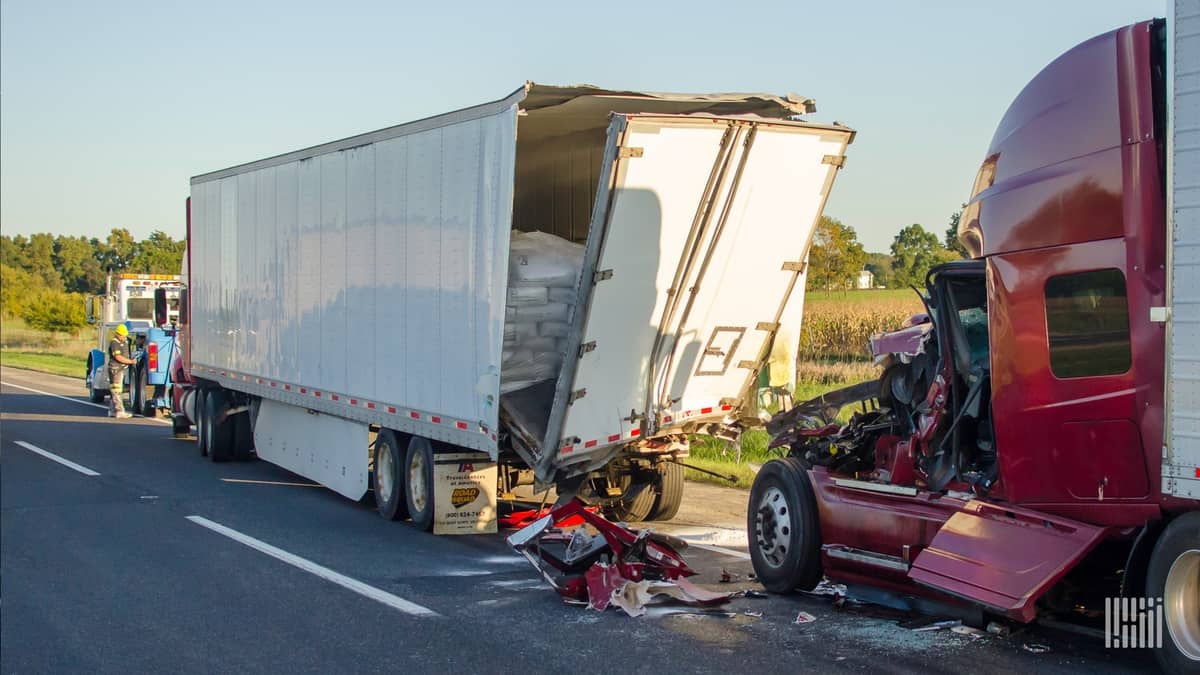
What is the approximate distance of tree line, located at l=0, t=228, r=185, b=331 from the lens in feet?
74.3

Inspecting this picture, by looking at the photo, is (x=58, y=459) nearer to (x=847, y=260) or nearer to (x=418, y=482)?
(x=418, y=482)

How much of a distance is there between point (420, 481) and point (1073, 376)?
708 cm

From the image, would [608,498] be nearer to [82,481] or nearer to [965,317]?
[965,317]

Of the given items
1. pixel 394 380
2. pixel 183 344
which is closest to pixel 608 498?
pixel 394 380

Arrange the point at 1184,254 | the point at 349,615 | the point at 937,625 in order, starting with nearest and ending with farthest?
the point at 1184,254, the point at 937,625, the point at 349,615

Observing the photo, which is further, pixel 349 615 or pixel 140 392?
pixel 140 392

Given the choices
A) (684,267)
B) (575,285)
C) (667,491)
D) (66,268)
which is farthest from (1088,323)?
(66,268)

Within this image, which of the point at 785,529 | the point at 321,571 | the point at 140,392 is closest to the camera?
the point at 785,529

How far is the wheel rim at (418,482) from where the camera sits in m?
11.6

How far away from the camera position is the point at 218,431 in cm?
1766

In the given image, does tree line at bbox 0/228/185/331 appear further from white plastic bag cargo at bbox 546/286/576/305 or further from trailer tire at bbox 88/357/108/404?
white plastic bag cargo at bbox 546/286/576/305

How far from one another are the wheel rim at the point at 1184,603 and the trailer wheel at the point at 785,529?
9.40ft

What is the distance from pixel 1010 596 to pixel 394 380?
7.24 meters

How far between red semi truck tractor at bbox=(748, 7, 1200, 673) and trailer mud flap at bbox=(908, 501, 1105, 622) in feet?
0.04
